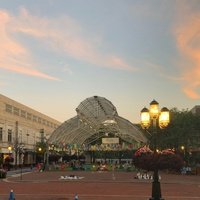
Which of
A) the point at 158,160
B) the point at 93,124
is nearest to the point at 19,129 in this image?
the point at 93,124

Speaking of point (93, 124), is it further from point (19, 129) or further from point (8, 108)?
point (19, 129)

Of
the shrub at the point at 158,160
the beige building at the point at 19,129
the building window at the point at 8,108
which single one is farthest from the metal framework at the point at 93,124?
the shrub at the point at 158,160

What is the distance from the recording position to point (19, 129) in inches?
3708

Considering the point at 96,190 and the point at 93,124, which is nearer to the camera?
the point at 96,190

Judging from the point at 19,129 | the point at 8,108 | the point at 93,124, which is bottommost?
the point at 19,129

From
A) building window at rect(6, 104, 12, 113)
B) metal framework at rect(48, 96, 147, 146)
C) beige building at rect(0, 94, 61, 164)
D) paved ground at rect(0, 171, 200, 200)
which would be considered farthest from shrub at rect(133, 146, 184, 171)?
building window at rect(6, 104, 12, 113)

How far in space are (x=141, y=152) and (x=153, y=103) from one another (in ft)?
8.51

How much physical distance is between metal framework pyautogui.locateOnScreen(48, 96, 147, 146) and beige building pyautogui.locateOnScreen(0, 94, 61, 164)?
32.7 feet

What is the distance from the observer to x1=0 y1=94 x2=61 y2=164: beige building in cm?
8338

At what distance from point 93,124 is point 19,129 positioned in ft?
71.4

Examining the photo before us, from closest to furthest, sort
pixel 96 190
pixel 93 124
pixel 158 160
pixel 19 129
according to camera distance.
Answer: pixel 158 160 → pixel 96 190 → pixel 93 124 → pixel 19 129

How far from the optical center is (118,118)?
72.4m

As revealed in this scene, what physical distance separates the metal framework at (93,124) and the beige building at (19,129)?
995cm

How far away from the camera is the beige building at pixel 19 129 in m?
83.4
